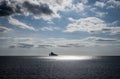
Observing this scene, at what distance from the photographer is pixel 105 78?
108 m

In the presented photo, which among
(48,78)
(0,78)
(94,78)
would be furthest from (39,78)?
(94,78)

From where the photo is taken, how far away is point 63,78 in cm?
10681

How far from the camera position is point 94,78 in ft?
352

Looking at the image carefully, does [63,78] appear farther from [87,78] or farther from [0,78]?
[0,78]

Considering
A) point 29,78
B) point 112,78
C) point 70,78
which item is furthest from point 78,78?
point 29,78

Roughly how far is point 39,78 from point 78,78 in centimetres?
2050

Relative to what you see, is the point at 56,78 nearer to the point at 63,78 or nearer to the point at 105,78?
the point at 63,78

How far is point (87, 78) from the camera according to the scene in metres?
107

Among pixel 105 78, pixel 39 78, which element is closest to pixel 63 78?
pixel 39 78

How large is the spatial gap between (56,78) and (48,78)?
4372mm

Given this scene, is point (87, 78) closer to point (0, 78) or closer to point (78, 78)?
point (78, 78)

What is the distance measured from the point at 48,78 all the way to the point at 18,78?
15.6 m

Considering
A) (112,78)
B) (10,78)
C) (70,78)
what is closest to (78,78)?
(70,78)

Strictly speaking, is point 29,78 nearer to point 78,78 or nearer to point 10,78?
point 10,78
